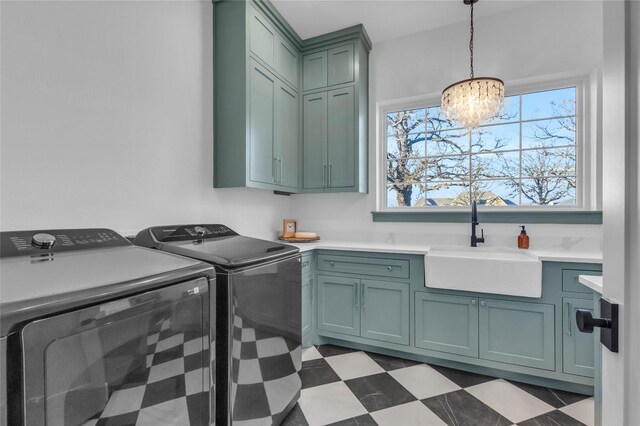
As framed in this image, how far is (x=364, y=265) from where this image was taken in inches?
97.2

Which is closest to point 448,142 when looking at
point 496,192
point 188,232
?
point 496,192

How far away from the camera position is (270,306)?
1512mm

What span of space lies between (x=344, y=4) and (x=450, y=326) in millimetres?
2720

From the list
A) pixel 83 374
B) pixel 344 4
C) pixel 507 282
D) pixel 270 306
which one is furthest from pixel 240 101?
pixel 507 282

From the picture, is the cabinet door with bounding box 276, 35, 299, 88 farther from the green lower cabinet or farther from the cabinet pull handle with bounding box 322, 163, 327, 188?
the green lower cabinet

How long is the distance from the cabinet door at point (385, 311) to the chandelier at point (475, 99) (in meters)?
1.35

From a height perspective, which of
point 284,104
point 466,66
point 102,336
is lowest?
point 102,336

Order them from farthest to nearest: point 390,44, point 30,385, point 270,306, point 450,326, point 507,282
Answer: point 390,44 < point 450,326 < point 507,282 < point 270,306 < point 30,385

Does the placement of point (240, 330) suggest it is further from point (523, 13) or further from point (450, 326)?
point (523, 13)

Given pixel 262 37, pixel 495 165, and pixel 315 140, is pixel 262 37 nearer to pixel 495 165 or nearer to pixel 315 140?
pixel 315 140

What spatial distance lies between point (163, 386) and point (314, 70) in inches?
113

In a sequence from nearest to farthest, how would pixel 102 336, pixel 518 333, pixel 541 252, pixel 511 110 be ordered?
1. pixel 102 336
2. pixel 518 333
3. pixel 541 252
4. pixel 511 110

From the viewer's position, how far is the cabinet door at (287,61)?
2652mm

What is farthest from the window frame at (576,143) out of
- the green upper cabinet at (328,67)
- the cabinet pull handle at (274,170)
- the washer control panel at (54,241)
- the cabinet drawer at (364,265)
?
the washer control panel at (54,241)
